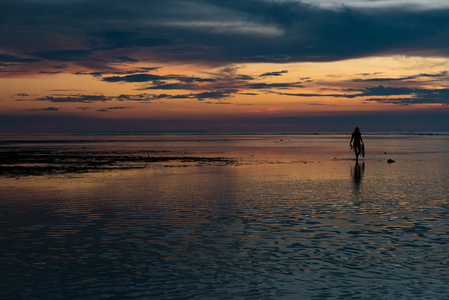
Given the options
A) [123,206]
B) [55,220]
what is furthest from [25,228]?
[123,206]

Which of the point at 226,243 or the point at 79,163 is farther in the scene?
the point at 79,163

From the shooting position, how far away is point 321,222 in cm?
1642

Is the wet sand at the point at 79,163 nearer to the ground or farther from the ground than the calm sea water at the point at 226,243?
nearer to the ground

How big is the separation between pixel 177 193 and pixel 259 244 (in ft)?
36.9

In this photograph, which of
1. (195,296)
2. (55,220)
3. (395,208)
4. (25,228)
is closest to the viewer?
(195,296)

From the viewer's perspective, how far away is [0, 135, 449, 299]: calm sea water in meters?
9.89

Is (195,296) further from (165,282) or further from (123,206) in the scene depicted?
(123,206)

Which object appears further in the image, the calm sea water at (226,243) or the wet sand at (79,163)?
the wet sand at (79,163)

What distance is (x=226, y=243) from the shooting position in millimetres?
13578

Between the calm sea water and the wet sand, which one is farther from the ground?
the calm sea water

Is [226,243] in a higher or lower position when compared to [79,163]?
higher

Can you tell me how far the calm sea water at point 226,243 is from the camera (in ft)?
32.4

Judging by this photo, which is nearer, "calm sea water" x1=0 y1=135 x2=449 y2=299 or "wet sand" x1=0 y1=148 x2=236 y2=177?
"calm sea water" x1=0 y1=135 x2=449 y2=299

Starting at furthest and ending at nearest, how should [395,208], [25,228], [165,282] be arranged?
[395,208], [25,228], [165,282]
